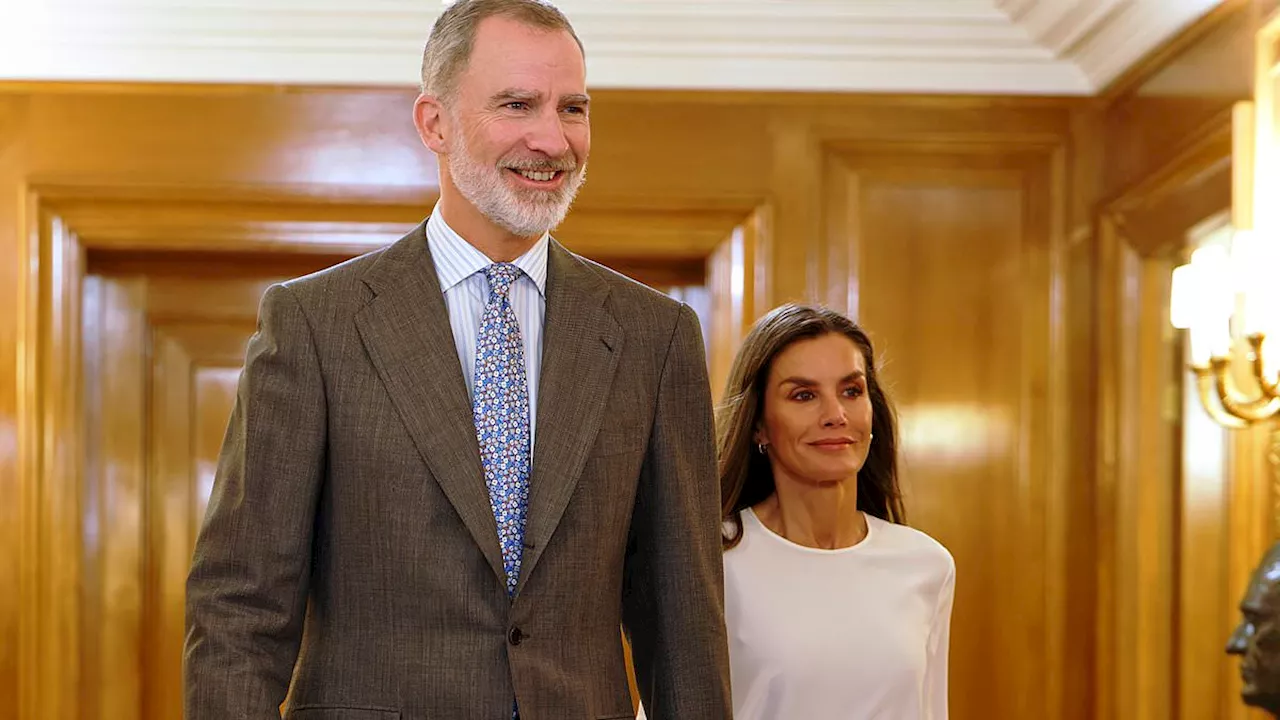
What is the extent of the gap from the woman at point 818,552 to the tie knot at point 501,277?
0.70 meters

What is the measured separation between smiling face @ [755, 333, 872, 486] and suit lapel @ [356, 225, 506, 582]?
30.0 inches

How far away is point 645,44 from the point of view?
4180mm

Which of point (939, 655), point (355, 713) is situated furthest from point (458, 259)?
point (939, 655)

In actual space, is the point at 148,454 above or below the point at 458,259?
below

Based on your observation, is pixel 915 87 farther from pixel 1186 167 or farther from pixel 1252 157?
pixel 1252 157

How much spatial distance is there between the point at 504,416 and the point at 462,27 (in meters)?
0.45

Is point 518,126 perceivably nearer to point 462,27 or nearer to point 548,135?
point 548,135

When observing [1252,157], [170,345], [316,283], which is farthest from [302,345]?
[170,345]

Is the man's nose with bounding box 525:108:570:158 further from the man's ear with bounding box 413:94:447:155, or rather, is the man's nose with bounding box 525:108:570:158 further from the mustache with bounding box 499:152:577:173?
the man's ear with bounding box 413:94:447:155

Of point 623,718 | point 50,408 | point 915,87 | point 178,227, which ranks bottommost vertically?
point 623,718

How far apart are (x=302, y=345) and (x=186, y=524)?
8.77 feet

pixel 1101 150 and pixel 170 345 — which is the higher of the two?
pixel 1101 150

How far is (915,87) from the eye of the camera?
13.9 feet

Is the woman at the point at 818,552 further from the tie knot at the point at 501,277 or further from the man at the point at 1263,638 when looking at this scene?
the tie knot at the point at 501,277
